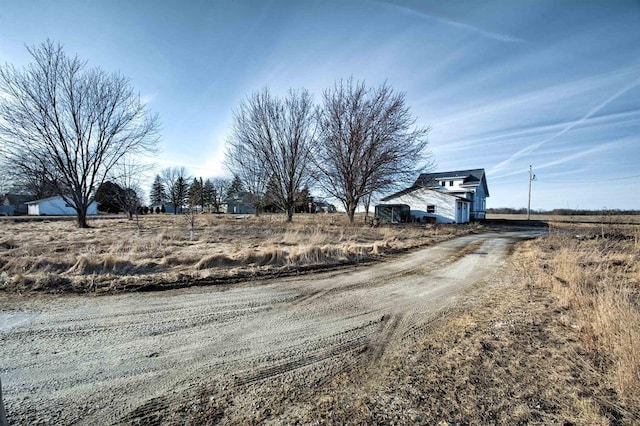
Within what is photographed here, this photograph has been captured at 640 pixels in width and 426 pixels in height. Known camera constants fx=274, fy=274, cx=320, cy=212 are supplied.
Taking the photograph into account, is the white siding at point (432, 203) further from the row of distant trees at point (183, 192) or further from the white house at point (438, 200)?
the row of distant trees at point (183, 192)

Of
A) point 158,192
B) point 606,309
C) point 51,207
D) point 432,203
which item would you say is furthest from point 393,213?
point 158,192

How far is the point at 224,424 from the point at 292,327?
186cm

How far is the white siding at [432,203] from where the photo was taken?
103 ft

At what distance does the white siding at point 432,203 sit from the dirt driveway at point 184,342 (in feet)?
88.4

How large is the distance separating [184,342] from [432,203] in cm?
3319

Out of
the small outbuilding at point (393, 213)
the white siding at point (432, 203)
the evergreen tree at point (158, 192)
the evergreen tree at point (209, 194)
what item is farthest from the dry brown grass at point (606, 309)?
the evergreen tree at point (158, 192)

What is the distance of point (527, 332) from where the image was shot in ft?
12.4

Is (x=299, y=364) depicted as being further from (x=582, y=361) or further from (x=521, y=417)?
(x=582, y=361)

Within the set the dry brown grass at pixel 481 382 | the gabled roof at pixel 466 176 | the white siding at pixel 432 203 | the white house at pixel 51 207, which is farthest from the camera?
the white house at pixel 51 207

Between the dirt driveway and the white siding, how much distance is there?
26950mm

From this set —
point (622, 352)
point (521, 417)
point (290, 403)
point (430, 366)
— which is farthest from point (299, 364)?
point (622, 352)

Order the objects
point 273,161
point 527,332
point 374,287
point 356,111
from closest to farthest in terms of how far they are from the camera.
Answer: point 527,332 → point 374,287 → point 356,111 → point 273,161

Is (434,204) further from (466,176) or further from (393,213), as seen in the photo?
(466,176)

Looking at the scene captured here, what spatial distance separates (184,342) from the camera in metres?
3.36
